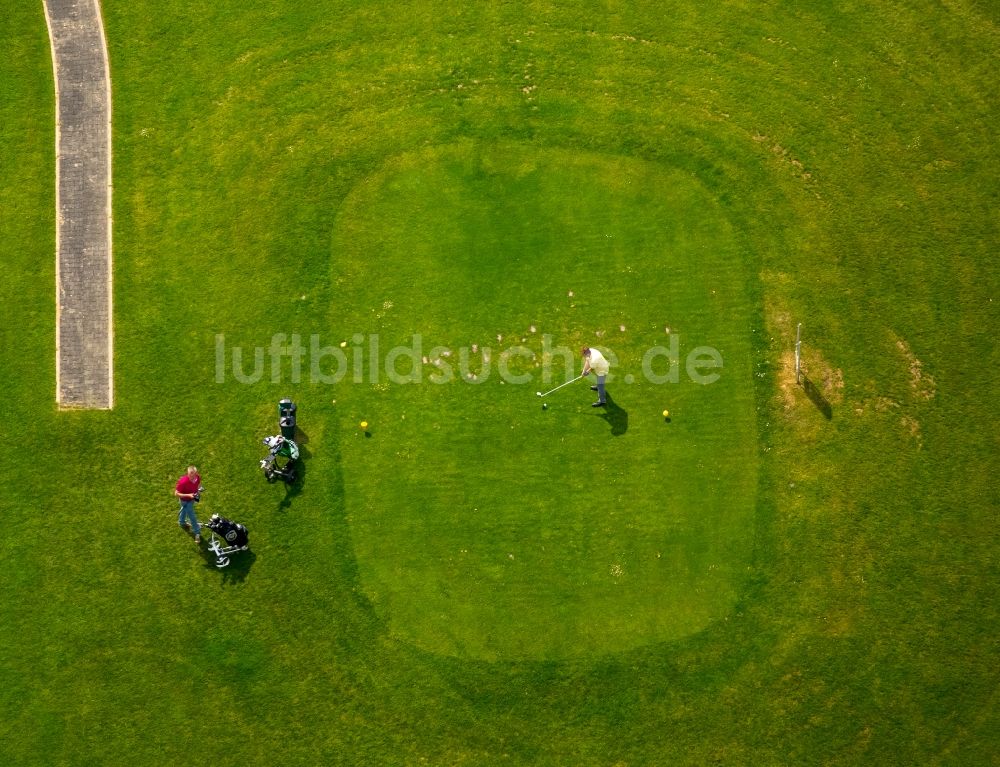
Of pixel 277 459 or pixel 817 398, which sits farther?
pixel 817 398

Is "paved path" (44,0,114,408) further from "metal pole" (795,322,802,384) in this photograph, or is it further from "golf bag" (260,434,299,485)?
"metal pole" (795,322,802,384)

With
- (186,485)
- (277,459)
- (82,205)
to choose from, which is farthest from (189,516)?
(82,205)

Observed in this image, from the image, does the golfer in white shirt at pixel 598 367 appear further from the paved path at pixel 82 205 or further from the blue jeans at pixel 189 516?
the paved path at pixel 82 205

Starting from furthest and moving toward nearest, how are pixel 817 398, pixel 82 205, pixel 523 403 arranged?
pixel 82 205 → pixel 523 403 → pixel 817 398

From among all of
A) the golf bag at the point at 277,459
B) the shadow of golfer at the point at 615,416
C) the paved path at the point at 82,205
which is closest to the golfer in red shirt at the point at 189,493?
the golf bag at the point at 277,459

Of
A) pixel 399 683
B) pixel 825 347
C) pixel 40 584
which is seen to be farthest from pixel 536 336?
pixel 40 584

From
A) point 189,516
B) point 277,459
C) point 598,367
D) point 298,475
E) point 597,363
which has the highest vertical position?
point 597,363

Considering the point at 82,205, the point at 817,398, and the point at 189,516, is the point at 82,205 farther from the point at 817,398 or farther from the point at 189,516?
the point at 817,398
